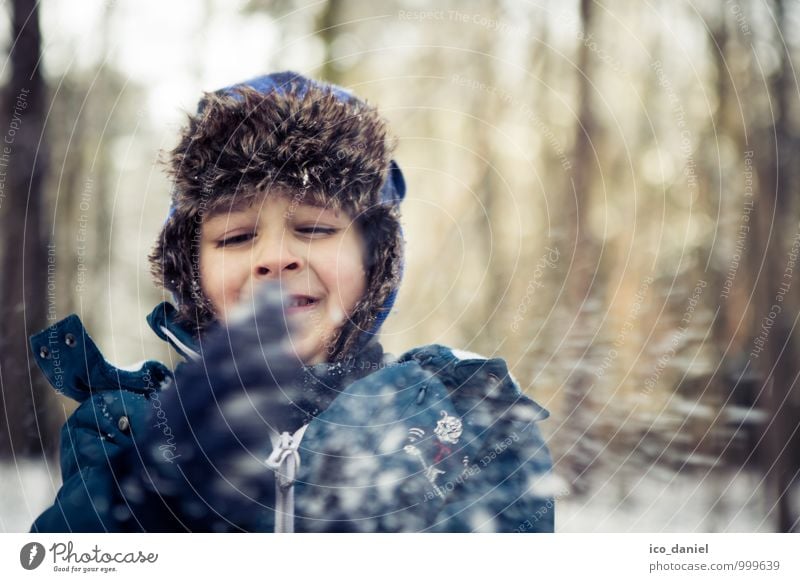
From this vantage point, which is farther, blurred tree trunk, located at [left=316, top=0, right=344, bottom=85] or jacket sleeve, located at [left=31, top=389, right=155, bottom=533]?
blurred tree trunk, located at [left=316, top=0, right=344, bottom=85]

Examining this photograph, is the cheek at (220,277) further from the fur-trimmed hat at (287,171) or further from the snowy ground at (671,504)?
the snowy ground at (671,504)

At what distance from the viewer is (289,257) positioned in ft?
2.22

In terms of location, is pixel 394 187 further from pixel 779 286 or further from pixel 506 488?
pixel 779 286

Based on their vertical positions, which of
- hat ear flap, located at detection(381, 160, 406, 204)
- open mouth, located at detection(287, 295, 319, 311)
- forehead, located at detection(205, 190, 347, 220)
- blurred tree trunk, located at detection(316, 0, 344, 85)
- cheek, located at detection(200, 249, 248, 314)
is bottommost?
open mouth, located at detection(287, 295, 319, 311)

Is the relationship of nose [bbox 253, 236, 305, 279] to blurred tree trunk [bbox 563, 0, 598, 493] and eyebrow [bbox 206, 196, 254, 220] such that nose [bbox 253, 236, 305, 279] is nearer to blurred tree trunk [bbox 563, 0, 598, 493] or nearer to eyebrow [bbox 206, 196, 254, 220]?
eyebrow [bbox 206, 196, 254, 220]

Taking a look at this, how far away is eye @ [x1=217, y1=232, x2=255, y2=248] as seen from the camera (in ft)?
2.24

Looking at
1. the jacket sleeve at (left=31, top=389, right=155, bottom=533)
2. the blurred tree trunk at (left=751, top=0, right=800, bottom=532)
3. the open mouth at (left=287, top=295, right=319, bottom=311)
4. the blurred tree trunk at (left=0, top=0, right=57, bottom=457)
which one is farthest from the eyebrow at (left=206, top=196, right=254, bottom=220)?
the blurred tree trunk at (left=751, top=0, right=800, bottom=532)

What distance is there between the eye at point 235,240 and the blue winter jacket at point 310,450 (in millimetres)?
98

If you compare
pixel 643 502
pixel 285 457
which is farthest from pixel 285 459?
pixel 643 502

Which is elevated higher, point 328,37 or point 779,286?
point 328,37

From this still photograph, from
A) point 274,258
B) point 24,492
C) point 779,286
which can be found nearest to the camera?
point 274,258

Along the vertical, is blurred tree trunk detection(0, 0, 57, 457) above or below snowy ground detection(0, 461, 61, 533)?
above

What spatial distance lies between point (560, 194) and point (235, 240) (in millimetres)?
510
